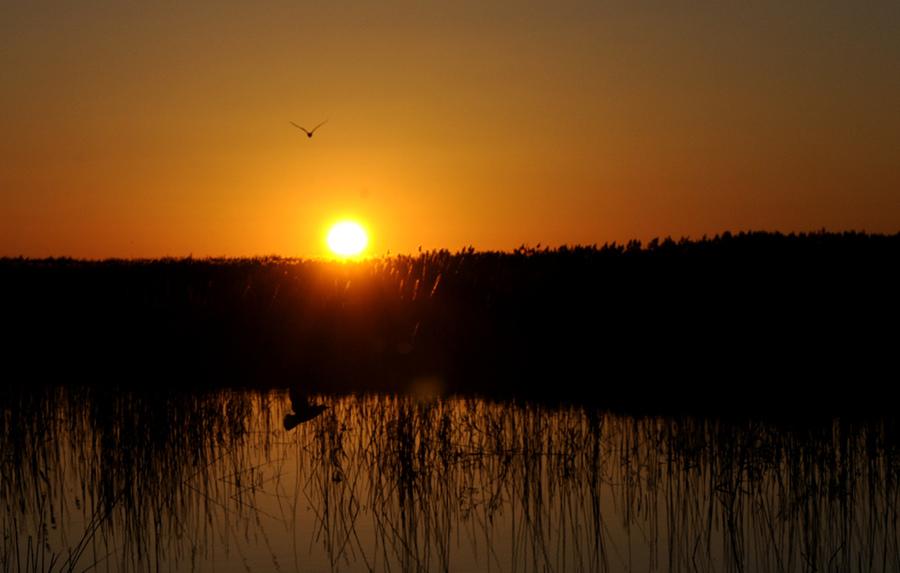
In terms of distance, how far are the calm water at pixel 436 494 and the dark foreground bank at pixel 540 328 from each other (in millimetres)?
4016

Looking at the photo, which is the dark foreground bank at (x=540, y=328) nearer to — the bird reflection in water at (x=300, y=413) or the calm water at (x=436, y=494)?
the calm water at (x=436, y=494)

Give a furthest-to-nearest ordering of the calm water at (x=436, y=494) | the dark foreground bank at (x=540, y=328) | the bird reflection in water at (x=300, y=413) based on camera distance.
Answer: the dark foreground bank at (x=540, y=328)
the bird reflection in water at (x=300, y=413)
the calm water at (x=436, y=494)

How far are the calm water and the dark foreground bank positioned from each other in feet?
13.2

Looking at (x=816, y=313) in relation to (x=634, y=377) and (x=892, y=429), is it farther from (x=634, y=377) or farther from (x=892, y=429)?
(x=892, y=429)

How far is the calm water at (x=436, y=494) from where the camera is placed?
7.48 meters

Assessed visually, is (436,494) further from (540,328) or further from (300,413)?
(540,328)

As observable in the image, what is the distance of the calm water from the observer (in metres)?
7.48

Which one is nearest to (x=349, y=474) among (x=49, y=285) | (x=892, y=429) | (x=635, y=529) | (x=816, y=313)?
(x=635, y=529)

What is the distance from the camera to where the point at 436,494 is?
8945mm

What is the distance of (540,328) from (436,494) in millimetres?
11578

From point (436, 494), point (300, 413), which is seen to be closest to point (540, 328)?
point (300, 413)

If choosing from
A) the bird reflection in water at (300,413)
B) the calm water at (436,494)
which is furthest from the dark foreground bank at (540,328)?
the bird reflection in water at (300,413)

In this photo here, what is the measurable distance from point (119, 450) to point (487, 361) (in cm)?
992

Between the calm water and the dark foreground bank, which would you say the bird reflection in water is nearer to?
the calm water
